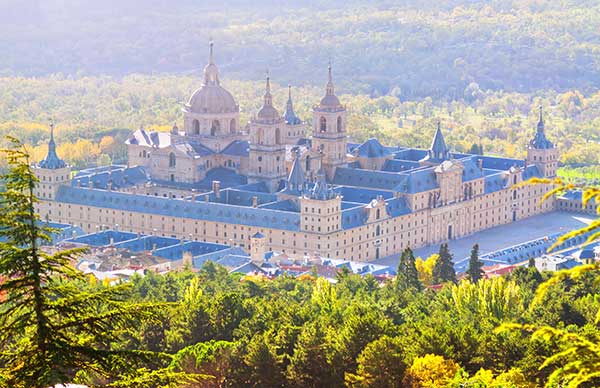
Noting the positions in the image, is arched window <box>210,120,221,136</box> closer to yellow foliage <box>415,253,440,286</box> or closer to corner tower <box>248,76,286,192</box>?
corner tower <box>248,76,286,192</box>

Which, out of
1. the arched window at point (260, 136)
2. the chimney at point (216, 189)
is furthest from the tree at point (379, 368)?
the arched window at point (260, 136)

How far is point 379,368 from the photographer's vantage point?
151ft

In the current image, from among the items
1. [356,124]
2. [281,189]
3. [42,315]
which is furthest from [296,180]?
[42,315]

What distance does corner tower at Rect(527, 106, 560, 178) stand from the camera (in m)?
115

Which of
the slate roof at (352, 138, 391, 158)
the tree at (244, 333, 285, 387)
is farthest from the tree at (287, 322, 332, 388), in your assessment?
the slate roof at (352, 138, 391, 158)

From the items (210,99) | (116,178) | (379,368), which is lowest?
(116,178)

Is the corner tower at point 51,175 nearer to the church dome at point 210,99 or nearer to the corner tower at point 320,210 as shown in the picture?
the church dome at point 210,99

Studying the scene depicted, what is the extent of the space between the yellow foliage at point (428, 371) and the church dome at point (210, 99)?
6138 cm

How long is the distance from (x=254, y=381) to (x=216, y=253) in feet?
129

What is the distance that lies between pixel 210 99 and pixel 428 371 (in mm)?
62393

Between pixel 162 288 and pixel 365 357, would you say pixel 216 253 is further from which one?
pixel 365 357

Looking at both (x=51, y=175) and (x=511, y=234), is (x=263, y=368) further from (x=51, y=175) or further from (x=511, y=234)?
(x=511, y=234)

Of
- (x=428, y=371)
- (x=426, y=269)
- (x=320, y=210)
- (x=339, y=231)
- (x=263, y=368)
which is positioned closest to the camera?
(x=428, y=371)

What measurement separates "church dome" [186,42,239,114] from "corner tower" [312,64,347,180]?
5843 mm
